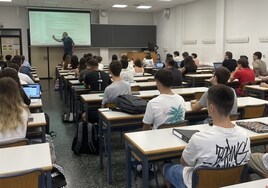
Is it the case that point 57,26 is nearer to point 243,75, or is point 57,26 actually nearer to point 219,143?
point 243,75

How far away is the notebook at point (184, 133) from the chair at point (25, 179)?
1073 millimetres

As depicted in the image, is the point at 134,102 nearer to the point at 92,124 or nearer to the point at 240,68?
the point at 92,124

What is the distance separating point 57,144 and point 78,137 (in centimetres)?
65

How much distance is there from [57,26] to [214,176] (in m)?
12.4

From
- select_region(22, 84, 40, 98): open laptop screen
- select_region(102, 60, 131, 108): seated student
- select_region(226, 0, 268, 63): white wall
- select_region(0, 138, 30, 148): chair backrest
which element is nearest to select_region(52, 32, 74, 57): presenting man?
select_region(226, 0, 268, 63): white wall

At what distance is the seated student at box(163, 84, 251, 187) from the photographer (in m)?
1.78

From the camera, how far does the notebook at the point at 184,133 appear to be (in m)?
2.22

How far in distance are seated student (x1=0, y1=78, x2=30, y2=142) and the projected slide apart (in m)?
10.9

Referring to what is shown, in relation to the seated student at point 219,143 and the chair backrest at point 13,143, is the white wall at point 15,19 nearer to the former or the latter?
the chair backrest at point 13,143

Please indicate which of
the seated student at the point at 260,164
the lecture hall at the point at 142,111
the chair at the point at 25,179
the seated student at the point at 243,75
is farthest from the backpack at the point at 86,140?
the seated student at the point at 243,75

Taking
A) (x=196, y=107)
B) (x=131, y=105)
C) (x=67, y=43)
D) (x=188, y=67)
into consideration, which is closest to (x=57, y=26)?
(x=67, y=43)

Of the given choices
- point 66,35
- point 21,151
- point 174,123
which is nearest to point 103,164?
point 174,123

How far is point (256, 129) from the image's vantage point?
8.00 feet

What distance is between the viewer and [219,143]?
178 cm
